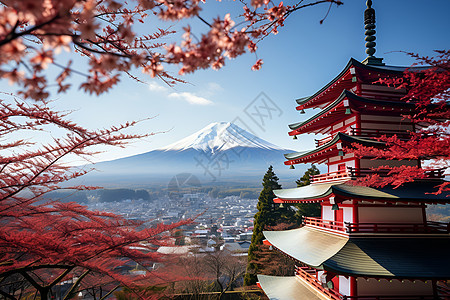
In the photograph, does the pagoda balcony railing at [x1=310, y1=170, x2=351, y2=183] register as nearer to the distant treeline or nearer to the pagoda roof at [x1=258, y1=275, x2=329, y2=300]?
the pagoda roof at [x1=258, y1=275, x2=329, y2=300]

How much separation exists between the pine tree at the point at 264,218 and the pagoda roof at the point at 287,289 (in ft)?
22.1

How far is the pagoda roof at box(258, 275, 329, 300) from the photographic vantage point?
26.0 feet

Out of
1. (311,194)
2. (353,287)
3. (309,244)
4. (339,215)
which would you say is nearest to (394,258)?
(353,287)

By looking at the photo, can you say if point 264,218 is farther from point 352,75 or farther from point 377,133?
point 352,75

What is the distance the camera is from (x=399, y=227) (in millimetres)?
6781

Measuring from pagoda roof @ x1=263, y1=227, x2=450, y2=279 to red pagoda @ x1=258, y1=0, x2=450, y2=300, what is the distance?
2 cm

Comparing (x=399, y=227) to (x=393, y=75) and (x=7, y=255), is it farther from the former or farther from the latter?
(x=7, y=255)

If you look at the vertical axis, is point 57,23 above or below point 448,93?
below

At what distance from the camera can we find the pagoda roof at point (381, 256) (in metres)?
5.55

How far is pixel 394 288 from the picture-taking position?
6477 mm

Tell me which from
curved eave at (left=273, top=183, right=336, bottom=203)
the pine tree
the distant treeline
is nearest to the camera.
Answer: curved eave at (left=273, top=183, right=336, bottom=203)

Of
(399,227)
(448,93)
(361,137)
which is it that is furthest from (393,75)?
(399,227)

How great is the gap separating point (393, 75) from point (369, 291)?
5889 mm

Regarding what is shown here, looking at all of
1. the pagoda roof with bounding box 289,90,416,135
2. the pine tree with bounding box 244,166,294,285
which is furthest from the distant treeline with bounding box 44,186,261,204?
the pagoda roof with bounding box 289,90,416,135
